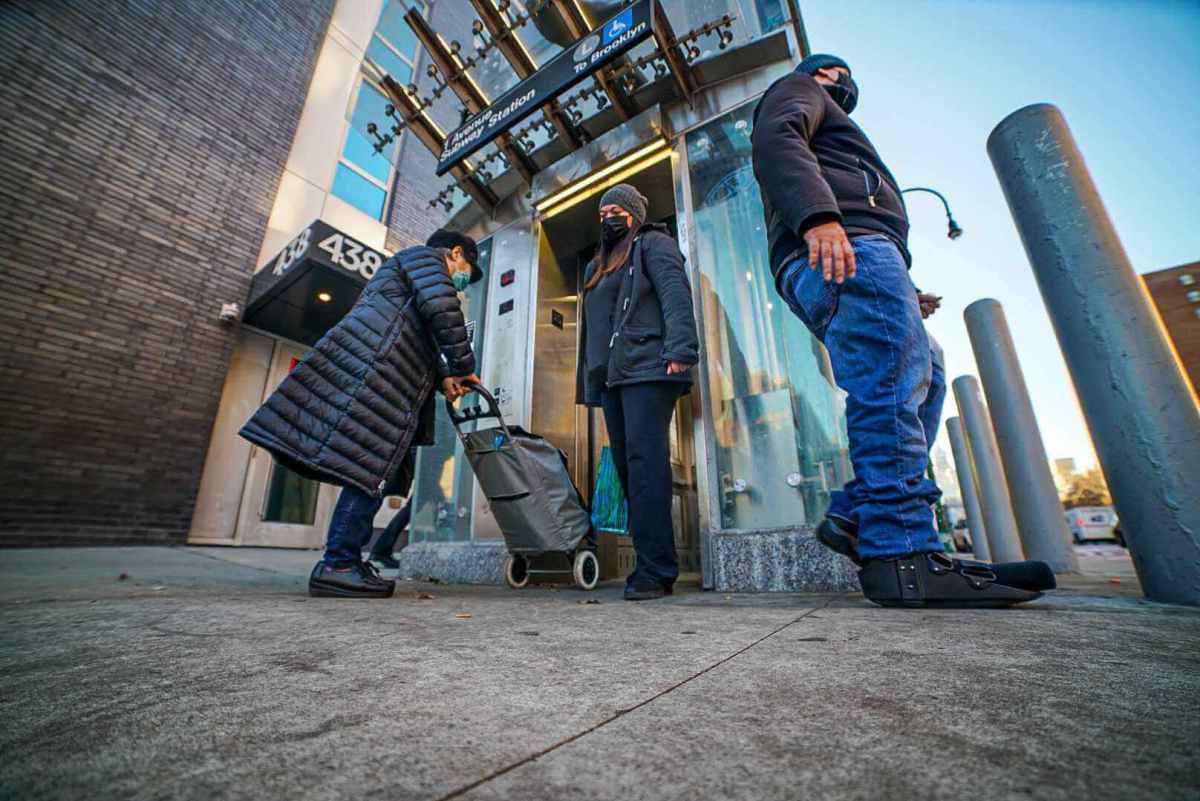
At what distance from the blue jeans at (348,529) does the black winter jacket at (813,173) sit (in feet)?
6.24

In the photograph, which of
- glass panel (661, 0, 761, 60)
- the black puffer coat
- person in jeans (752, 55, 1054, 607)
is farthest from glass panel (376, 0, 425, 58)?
person in jeans (752, 55, 1054, 607)

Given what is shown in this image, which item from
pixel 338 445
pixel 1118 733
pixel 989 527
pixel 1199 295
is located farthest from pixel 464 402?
pixel 1199 295

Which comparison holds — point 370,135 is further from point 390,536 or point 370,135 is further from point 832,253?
point 832,253

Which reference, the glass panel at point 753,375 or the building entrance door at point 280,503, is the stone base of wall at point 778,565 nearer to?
the glass panel at point 753,375

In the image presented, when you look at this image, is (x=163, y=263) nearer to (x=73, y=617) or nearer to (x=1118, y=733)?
(x=73, y=617)

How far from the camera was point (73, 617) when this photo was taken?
1.18 m

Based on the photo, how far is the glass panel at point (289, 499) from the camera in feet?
21.7

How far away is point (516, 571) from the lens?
277 centimetres

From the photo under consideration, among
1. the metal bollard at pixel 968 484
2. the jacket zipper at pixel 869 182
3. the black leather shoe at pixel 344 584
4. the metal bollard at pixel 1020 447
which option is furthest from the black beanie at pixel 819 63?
the metal bollard at pixel 968 484

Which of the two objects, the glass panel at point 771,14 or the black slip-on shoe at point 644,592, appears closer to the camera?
the black slip-on shoe at point 644,592

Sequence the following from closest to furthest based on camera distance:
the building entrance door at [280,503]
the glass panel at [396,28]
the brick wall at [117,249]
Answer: the brick wall at [117,249] → the building entrance door at [280,503] → the glass panel at [396,28]

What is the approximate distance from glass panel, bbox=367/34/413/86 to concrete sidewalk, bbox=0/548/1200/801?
1041cm

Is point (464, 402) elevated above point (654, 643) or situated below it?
above

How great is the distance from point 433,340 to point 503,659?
177cm
